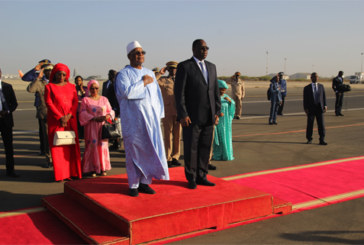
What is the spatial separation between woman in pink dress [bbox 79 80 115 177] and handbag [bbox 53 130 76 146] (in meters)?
0.46

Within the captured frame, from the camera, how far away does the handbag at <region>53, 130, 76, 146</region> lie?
21.2 ft

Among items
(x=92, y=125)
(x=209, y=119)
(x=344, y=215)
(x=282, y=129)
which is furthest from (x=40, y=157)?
(x=282, y=129)

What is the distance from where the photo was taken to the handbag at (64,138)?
6477mm

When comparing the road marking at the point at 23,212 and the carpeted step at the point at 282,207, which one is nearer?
the road marking at the point at 23,212

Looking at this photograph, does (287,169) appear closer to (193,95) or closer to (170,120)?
(170,120)

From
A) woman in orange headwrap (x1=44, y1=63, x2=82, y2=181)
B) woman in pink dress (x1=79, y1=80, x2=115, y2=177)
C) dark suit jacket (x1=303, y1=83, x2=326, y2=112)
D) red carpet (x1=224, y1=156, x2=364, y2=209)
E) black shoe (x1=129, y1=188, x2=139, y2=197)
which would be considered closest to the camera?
black shoe (x1=129, y1=188, x2=139, y2=197)

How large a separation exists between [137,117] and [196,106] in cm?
93

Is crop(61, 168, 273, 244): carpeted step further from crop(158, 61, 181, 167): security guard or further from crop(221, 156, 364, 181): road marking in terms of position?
crop(158, 61, 181, 167): security guard

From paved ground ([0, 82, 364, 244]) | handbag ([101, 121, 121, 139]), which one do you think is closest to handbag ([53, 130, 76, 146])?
handbag ([101, 121, 121, 139])

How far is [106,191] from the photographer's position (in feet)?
16.4

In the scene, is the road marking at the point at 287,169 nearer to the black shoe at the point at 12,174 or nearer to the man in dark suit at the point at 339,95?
the black shoe at the point at 12,174

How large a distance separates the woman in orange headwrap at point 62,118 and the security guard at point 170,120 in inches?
77.6

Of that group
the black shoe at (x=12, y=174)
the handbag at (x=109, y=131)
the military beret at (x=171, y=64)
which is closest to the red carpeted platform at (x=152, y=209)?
the handbag at (x=109, y=131)

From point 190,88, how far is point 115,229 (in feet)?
7.19
